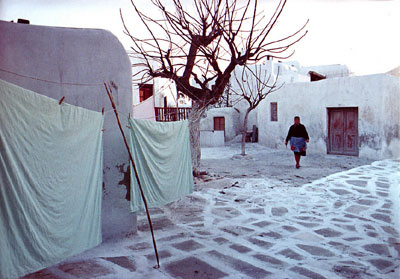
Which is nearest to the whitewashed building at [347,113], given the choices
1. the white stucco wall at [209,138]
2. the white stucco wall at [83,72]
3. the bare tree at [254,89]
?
the bare tree at [254,89]

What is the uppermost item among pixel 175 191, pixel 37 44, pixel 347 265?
pixel 37 44

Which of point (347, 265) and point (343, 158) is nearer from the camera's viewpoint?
point (347, 265)

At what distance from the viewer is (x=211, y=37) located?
7.51 metres

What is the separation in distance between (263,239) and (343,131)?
10354mm

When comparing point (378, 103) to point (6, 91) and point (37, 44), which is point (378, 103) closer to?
point (37, 44)

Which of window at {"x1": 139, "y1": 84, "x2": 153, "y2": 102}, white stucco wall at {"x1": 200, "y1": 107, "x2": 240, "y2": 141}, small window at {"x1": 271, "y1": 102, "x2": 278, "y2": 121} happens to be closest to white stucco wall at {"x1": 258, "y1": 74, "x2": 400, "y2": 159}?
small window at {"x1": 271, "y1": 102, "x2": 278, "y2": 121}

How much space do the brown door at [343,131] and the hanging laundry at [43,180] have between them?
38.7ft

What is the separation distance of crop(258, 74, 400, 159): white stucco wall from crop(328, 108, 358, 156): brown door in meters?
0.24

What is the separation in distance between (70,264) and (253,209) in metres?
3.29

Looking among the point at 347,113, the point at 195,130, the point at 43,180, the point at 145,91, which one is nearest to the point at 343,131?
the point at 347,113

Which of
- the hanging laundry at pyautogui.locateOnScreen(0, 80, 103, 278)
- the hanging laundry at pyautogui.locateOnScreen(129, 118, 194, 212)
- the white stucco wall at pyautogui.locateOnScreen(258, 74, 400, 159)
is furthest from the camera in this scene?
the white stucco wall at pyautogui.locateOnScreen(258, 74, 400, 159)

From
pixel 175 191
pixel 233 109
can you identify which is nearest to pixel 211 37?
pixel 175 191

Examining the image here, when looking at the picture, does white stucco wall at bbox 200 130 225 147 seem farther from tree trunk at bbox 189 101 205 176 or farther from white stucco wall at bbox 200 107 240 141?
tree trunk at bbox 189 101 205 176

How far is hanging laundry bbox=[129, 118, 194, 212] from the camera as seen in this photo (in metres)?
4.44
